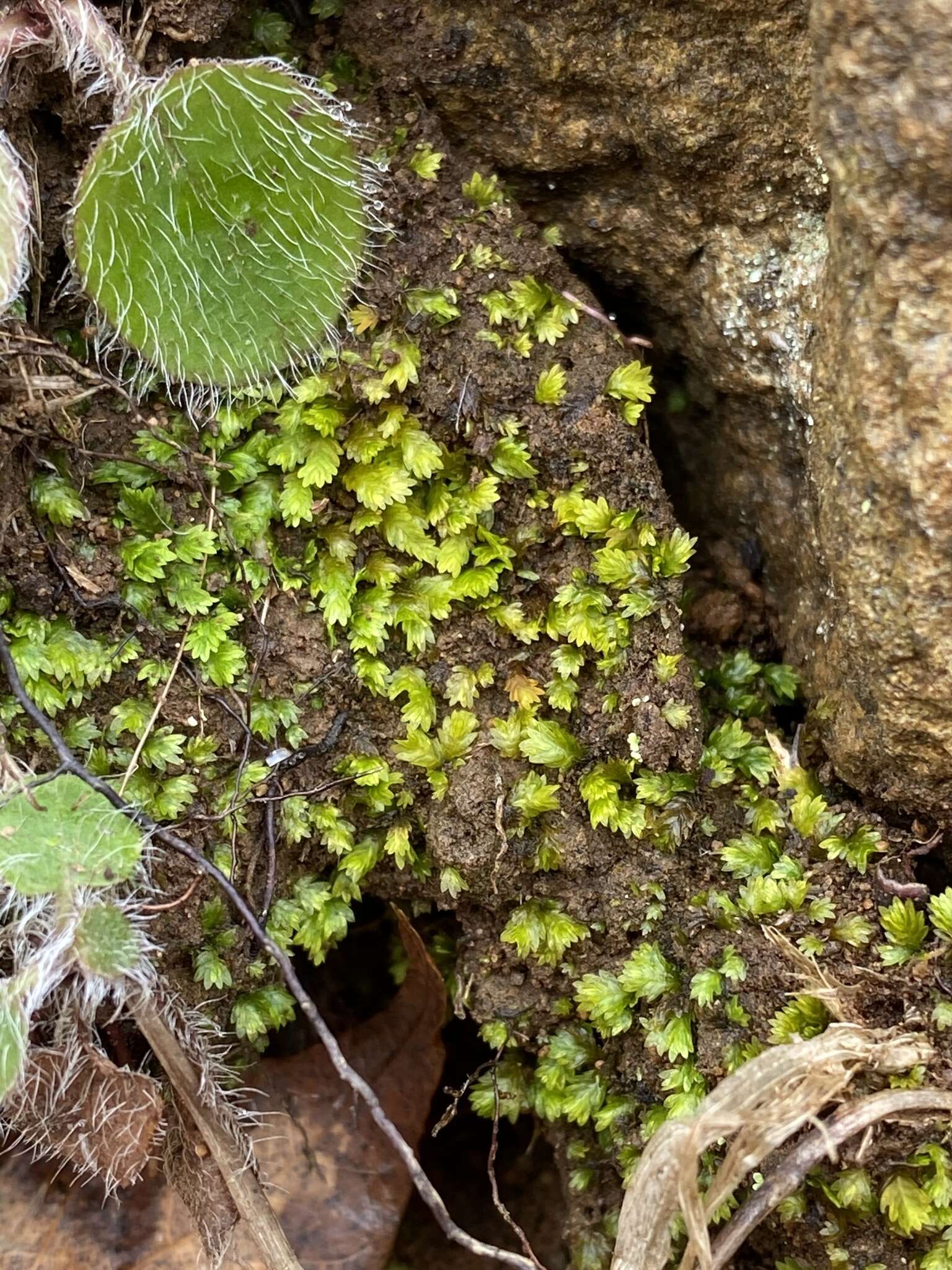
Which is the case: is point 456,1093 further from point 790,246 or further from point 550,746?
point 790,246

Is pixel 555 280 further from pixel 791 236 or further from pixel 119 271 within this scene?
pixel 119 271

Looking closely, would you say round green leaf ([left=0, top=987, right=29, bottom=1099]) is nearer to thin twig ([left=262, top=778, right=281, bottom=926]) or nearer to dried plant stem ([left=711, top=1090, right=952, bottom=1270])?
thin twig ([left=262, top=778, right=281, bottom=926])

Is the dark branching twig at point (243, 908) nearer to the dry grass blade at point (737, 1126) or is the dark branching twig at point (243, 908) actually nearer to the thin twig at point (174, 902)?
the thin twig at point (174, 902)

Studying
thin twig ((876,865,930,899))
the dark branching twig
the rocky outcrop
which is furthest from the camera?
thin twig ((876,865,930,899))

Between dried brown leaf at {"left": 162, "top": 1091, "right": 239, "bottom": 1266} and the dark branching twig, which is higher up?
the dark branching twig

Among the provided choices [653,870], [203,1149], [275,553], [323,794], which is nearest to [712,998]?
[653,870]

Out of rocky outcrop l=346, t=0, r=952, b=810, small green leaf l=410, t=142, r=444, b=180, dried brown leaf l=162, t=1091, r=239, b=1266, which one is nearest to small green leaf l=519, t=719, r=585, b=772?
rocky outcrop l=346, t=0, r=952, b=810
